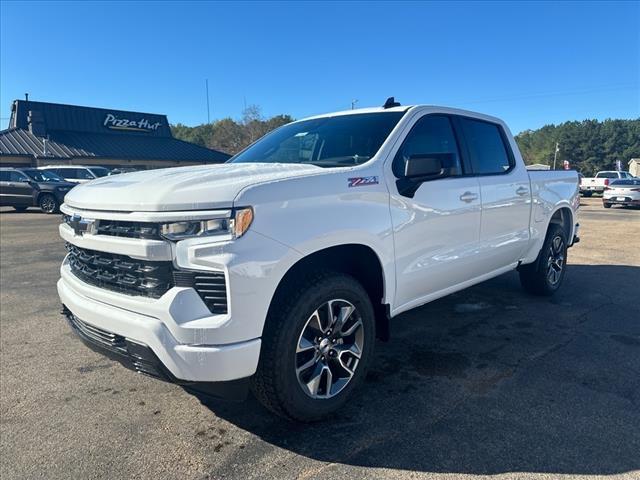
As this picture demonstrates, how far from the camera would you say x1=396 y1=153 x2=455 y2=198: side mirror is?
125 inches

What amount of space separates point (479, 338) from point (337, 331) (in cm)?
196

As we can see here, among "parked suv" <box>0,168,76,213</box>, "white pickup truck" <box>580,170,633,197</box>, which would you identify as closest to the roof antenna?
"parked suv" <box>0,168,76,213</box>

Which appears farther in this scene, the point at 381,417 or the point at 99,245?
the point at 381,417

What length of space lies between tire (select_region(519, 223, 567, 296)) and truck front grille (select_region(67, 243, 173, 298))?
14.5 ft

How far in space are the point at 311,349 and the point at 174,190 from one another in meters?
1.21

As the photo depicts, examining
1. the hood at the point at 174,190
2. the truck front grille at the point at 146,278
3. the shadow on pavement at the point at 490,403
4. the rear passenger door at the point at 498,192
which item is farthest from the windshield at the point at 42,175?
the rear passenger door at the point at 498,192

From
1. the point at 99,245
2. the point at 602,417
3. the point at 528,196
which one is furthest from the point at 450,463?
the point at 528,196

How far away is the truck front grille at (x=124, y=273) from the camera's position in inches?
95.6

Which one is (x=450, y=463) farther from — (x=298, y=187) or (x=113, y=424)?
(x=113, y=424)

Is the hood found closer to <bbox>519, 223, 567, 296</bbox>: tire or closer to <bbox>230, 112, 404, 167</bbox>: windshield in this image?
<bbox>230, 112, 404, 167</bbox>: windshield

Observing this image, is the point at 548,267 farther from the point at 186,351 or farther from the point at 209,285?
the point at 186,351

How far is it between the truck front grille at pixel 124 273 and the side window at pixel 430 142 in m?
1.73

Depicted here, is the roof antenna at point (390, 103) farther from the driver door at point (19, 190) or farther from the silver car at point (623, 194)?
the silver car at point (623, 194)

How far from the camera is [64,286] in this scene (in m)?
3.16
